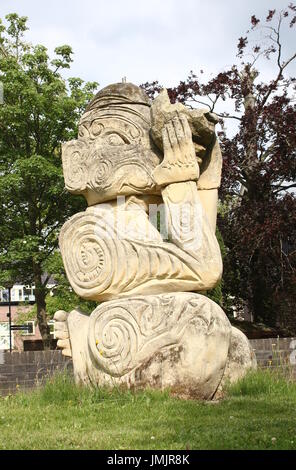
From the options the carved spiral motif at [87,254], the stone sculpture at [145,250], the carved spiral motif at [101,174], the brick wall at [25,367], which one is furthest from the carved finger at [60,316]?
the brick wall at [25,367]

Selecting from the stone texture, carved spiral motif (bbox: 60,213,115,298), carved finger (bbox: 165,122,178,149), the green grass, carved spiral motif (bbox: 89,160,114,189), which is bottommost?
the green grass

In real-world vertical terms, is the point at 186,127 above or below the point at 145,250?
above

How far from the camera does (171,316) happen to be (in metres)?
6.54

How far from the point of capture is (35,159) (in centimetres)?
1753

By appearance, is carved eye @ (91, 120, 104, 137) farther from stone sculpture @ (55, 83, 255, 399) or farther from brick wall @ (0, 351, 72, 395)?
brick wall @ (0, 351, 72, 395)

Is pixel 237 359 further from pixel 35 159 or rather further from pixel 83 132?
pixel 35 159

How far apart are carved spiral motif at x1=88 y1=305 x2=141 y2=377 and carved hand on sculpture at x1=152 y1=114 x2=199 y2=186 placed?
1527 mm

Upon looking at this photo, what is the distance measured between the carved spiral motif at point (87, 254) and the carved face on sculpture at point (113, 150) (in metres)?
0.41

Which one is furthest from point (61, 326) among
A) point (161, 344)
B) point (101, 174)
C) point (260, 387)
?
point (260, 387)

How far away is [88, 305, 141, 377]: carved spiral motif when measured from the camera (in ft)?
21.4

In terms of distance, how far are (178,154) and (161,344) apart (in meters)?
2.01

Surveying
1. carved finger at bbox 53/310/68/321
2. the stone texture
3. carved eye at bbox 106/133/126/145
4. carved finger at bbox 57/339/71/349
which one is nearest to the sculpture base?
the stone texture
